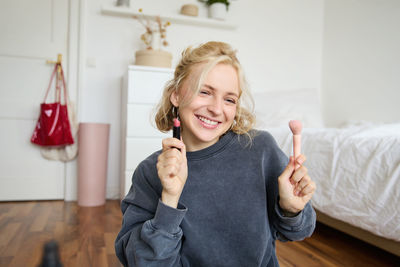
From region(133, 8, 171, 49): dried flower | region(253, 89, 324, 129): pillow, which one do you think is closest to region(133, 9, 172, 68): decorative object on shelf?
region(133, 8, 171, 49): dried flower

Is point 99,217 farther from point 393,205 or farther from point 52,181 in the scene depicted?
point 393,205

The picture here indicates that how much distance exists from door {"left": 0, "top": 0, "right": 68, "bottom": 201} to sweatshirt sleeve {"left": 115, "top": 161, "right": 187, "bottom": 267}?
2074mm

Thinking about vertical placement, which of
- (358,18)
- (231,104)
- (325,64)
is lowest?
(231,104)

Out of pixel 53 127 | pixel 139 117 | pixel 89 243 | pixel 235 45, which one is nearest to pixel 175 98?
pixel 89 243

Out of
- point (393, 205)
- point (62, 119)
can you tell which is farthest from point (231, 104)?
point (62, 119)

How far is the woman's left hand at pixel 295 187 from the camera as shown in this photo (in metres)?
0.75

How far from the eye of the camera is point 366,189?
143 centimetres

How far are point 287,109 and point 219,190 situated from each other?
2007 millimetres

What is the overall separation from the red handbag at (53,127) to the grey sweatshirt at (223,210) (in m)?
1.88

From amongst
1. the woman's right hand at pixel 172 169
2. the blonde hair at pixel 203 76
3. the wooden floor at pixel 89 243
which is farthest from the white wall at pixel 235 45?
the woman's right hand at pixel 172 169

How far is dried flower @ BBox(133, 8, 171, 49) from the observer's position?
8.96ft

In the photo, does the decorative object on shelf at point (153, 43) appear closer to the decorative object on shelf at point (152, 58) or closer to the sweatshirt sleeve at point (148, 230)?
the decorative object on shelf at point (152, 58)

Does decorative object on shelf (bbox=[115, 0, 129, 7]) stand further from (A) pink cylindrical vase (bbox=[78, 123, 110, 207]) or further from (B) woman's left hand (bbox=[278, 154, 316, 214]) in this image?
(B) woman's left hand (bbox=[278, 154, 316, 214])

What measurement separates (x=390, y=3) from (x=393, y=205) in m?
1.99
